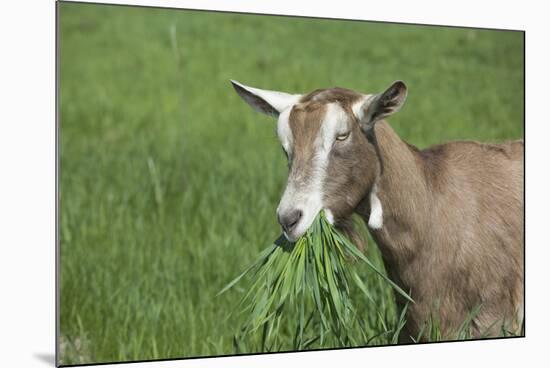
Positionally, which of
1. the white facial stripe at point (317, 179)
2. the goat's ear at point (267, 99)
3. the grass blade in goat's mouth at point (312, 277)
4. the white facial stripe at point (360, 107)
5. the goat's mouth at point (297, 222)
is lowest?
the grass blade in goat's mouth at point (312, 277)

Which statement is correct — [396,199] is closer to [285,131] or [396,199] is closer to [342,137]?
[342,137]

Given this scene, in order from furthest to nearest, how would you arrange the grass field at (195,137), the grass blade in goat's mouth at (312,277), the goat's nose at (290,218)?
the grass field at (195,137) → the grass blade in goat's mouth at (312,277) → the goat's nose at (290,218)

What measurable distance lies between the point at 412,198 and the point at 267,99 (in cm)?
56

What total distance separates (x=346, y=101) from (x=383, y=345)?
93cm

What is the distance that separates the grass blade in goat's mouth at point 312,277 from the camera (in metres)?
3.44

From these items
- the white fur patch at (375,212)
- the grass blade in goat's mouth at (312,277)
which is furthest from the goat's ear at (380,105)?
the grass blade in goat's mouth at (312,277)

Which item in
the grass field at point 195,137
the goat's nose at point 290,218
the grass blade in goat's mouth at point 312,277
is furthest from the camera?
the grass field at point 195,137

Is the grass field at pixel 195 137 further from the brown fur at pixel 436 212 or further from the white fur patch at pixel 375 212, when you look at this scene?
the white fur patch at pixel 375 212

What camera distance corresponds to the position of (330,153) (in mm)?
3367

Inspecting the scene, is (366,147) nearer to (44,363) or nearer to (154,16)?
(44,363)

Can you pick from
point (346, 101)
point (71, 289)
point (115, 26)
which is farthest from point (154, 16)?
point (346, 101)

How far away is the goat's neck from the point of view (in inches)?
134

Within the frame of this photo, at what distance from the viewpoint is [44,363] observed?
3.60 metres

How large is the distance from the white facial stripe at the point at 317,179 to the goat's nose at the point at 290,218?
0.05 ft
